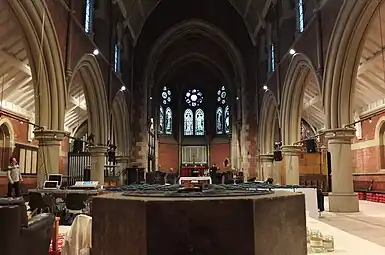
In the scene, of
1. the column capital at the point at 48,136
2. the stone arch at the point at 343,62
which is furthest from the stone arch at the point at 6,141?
the stone arch at the point at 343,62

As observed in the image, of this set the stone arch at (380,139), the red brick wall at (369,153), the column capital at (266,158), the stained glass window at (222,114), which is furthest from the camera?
the stained glass window at (222,114)

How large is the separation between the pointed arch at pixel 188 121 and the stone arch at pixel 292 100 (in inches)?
735

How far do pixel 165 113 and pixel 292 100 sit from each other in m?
19.2

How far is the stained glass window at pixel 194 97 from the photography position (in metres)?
34.8

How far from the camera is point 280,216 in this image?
2.22 metres

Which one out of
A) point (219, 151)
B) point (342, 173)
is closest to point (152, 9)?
point (219, 151)

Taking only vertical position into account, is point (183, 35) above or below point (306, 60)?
above

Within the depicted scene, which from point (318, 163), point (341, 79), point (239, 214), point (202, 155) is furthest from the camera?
point (202, 155)

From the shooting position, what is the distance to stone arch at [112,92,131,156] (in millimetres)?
18955

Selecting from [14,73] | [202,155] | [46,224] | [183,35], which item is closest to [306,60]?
[14,73]

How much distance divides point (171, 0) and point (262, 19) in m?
5.94

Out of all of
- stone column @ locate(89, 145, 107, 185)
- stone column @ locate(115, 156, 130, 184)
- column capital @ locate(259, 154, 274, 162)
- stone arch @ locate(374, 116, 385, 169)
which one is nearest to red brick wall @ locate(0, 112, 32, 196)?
stone column @ locate(89, 145, 107, 185)

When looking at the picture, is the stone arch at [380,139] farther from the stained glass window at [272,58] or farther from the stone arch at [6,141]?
the stone arch at [6,141]

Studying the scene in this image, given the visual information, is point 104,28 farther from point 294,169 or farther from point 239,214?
point 239,214
